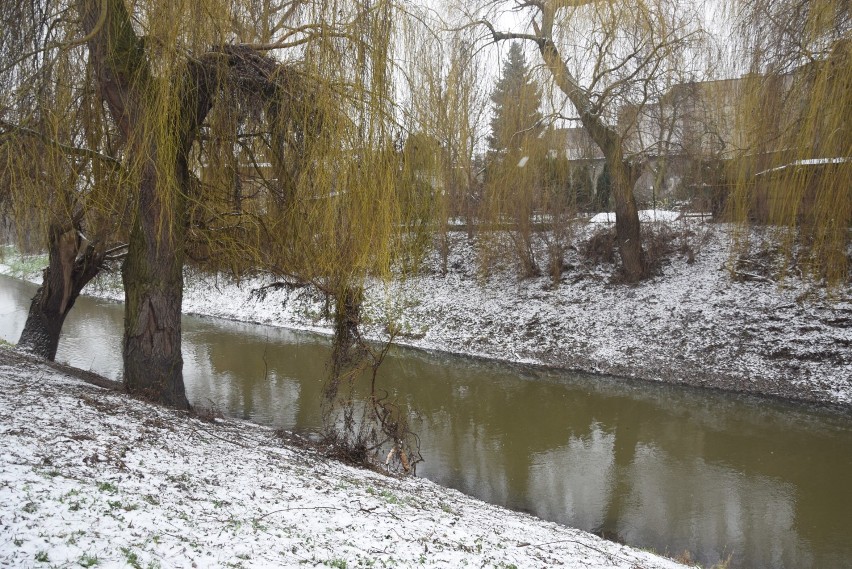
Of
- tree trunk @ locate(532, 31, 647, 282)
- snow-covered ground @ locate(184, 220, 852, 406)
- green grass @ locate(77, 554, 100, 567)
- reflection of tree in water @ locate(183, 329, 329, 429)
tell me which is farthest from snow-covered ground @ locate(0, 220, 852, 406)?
green grass @ locate(77, 554, 100, 567)

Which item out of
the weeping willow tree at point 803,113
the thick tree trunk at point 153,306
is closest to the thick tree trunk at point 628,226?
the weeping willow tree at point 803,113

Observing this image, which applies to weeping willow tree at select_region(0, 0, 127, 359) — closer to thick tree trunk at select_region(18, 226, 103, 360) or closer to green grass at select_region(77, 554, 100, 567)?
thick tree trunk at select_region(18, 226, 103, 360)

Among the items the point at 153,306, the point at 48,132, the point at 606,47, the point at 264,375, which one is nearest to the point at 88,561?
Result: the point at 153,306

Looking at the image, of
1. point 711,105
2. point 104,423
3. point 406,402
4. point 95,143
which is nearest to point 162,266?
point 95,143

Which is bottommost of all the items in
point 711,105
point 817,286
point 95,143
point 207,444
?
point 207,444

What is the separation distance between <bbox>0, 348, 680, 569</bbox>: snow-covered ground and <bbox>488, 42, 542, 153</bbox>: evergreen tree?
366 inches

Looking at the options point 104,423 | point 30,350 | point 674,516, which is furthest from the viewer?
point 30,350

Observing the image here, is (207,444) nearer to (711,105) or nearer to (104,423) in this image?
(104,423)

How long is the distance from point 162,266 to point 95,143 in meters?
1.28

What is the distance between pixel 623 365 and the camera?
11.9 meters

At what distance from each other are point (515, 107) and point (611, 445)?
7556mm

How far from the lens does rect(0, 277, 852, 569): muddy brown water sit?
589cm

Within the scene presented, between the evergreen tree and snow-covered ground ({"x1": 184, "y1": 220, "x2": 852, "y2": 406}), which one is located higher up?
the evergreen tree

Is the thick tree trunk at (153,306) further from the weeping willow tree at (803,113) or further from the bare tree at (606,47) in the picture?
the bare tree at (606,47)
